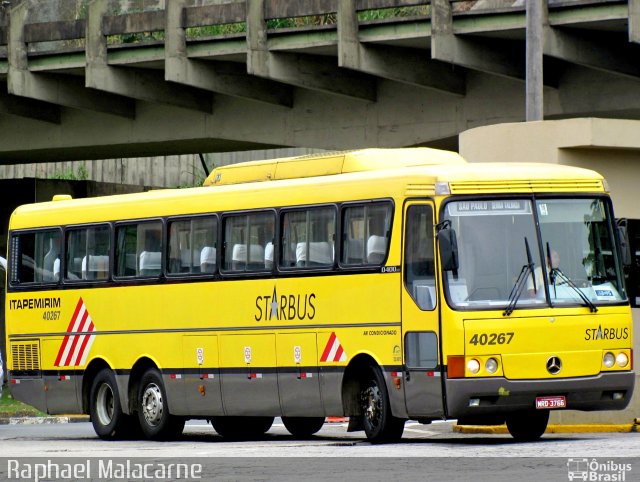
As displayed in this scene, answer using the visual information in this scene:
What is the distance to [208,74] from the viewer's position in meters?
31.0

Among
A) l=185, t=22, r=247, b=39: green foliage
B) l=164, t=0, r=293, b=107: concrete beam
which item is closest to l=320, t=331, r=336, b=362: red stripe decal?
l=185, t=22, r=247, b=39: green foliage

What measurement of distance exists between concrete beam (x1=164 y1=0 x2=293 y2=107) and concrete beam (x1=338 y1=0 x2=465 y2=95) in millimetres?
3407

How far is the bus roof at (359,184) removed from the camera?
18.0m

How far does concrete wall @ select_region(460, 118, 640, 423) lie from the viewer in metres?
21.8

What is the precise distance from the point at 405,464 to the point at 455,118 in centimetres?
1495

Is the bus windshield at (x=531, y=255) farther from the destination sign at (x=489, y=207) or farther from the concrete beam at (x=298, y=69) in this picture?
the concrete beam at (x=298, y=69)

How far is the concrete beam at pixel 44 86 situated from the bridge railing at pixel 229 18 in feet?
0.90

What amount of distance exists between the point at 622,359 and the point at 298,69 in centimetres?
1299

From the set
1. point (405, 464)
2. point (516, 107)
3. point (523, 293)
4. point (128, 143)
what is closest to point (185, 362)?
point (523, 293)

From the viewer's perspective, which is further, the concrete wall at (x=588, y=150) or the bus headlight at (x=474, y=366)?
the concrete wall at (x=588, y=150)

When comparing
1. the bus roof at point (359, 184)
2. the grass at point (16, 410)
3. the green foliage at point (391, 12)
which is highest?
the green foliage at point (391, 12)

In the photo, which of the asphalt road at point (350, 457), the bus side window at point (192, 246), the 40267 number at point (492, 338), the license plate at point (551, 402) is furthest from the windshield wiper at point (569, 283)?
the bus side window at point (192, 246)

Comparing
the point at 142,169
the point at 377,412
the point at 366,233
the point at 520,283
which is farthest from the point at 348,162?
the point at 142,169

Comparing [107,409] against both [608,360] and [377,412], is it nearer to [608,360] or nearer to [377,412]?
[377,412]
